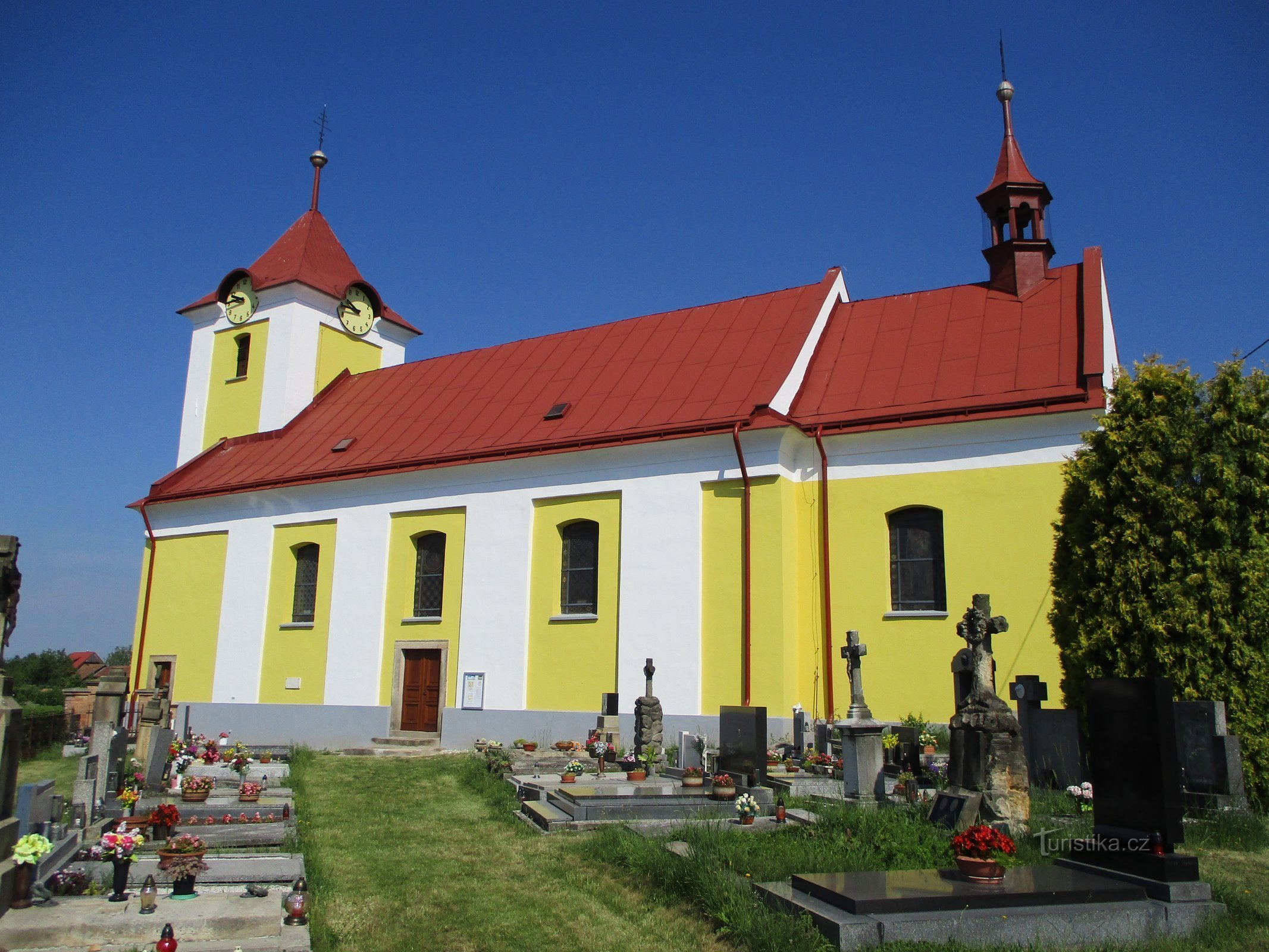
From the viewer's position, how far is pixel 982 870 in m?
6.21

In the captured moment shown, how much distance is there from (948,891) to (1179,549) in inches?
268

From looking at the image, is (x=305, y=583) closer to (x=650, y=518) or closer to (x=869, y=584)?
(x=650, y=518)

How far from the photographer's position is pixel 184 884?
6426 millimetres

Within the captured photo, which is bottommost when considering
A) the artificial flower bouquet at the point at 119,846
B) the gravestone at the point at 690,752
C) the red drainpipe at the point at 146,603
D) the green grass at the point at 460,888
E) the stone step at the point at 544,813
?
the green grass at the point at 460,888

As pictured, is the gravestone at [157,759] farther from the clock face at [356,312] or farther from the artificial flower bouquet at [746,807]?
the clock face at [356,312]

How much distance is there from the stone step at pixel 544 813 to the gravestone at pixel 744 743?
221cm

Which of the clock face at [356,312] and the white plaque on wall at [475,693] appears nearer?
the white plaque on wall at [475,693]

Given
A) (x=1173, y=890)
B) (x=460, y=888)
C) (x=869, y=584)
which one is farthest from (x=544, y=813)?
(x=869, y=584)

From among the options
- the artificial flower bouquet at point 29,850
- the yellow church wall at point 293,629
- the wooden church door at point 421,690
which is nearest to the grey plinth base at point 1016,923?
the artificial flower bouquet at point 29,850

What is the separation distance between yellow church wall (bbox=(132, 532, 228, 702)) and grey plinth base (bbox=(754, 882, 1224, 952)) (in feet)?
60.9

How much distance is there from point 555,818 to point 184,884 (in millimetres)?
4035

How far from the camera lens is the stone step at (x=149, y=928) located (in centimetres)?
568

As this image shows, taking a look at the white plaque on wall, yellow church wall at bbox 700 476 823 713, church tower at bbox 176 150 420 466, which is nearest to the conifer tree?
yellow church wall at bbox 700 476 823 713

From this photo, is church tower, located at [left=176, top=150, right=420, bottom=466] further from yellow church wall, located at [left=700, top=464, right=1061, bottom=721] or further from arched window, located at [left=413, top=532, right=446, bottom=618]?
yellow church wall, located at [left=700, top=464, right=1061, bottom=721]
